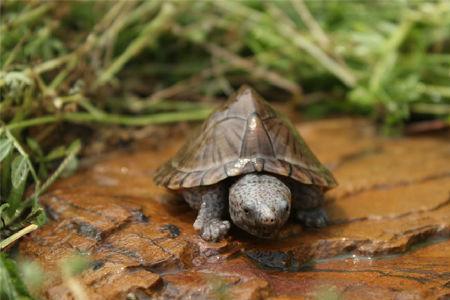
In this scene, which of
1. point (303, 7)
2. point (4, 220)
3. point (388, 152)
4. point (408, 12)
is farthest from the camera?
point (303, 7)

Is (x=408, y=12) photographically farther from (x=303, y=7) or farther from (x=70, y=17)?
(x=70, y=17)

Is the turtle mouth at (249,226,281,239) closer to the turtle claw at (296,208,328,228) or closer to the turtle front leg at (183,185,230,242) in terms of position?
the turtle front leg at (183,185,230,242)

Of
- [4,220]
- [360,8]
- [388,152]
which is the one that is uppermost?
[360,8]

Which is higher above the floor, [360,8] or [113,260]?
[360,8]

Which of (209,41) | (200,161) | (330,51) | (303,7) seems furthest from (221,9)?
(200,161)

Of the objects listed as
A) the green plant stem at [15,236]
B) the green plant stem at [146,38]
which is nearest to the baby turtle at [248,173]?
the green plant stem at [15,236]

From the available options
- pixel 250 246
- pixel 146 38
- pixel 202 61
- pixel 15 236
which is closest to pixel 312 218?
pixel 250 246

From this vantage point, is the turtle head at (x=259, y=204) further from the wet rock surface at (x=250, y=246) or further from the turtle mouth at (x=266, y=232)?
the wet rock surface at (x=250, y=246)

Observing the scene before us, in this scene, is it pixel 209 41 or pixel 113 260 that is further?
pixel 209 41
